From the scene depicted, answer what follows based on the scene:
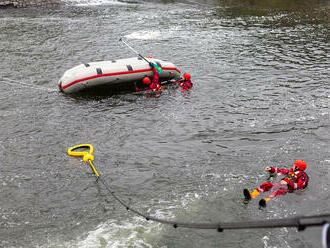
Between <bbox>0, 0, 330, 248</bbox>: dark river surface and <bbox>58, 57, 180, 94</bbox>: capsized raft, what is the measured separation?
2.21ft

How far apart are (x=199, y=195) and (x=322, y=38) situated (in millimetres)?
19817

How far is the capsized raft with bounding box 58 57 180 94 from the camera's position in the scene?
15289mm

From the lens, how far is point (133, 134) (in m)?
12.7

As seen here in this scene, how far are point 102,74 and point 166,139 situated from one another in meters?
5.07

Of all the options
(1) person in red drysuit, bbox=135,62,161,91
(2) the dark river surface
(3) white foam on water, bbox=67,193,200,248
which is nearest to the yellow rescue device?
(2) the dark river surface

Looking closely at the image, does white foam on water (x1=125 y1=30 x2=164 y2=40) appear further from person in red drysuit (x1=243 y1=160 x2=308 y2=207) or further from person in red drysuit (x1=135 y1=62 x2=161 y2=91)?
person in red drysuit (x1=243 y1=160 x2=308 y2=207)

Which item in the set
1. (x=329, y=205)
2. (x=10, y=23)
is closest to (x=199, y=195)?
(x=329, y=205)

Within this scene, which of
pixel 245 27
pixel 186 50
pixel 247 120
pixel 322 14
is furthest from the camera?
pixel 322 14

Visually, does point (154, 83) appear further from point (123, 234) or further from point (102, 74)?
point (123, 234)

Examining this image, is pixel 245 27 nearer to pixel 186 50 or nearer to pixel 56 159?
pixel 186 50

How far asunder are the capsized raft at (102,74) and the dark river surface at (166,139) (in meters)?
0.67

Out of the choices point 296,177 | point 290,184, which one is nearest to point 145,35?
point 296,177

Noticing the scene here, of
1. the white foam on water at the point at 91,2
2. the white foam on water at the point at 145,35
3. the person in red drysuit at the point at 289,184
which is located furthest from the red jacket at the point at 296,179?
the white foam on water at the point at 91,2

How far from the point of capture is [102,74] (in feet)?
51.0
